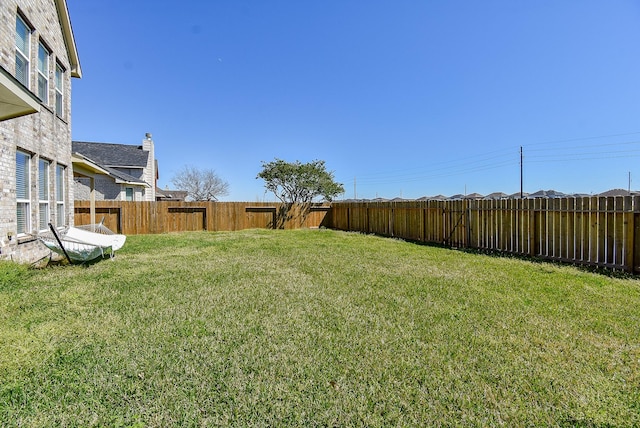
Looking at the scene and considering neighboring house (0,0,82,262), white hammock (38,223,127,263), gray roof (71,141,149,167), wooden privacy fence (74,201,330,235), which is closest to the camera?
neighboring house (0,0,82,262)

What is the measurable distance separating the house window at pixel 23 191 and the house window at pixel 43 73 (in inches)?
66.4

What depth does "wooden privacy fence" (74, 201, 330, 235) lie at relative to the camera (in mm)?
13625

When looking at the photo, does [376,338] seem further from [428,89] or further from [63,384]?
[428,89]

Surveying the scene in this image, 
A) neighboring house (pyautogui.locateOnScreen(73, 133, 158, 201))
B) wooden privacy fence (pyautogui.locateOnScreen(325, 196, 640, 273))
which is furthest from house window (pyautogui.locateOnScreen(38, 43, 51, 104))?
wooden privacy fence (pyautogui.locateOnScreen(325, 196, 640, 273))

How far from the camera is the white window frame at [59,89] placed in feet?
25.9

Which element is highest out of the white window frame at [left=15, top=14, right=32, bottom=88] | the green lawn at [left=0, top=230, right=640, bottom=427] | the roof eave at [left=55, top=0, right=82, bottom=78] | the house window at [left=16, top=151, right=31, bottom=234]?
the roof eave at [left=55, top=0, right=82, bottom=78]

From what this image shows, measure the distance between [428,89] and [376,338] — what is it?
14.7 m

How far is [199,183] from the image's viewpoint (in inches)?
1505

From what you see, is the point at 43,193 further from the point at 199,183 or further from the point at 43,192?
the point at 199,183

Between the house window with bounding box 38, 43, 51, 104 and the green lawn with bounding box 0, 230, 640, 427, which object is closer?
the green lawn with bounding box 0, 230, 640, 427

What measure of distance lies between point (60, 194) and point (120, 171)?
14.5m

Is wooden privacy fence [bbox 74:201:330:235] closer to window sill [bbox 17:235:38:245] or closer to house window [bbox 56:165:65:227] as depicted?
house window [bbox 56:165:65:227]

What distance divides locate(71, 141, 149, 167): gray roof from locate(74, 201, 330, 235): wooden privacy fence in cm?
782

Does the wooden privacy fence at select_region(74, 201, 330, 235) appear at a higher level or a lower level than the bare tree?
lower
